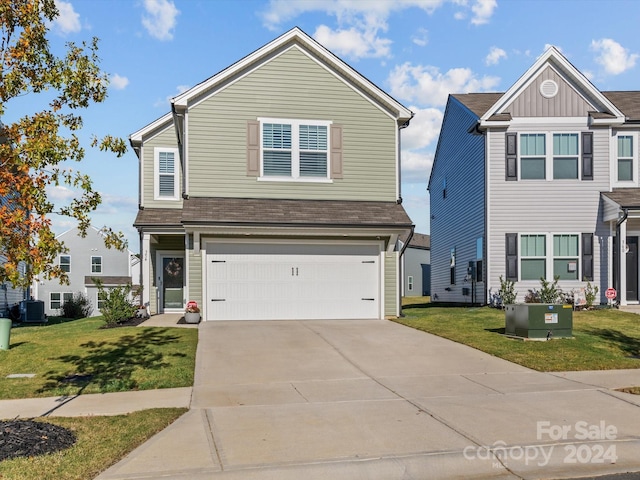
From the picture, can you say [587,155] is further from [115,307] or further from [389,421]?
[389,421]

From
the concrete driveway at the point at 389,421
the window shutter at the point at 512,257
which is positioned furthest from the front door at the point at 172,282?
the window shutter at the point at 512,257

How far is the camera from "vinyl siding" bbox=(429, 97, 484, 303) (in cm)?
2231

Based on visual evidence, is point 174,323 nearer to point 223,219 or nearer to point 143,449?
point 223,219

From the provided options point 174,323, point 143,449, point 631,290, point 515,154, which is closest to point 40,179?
point 143,449

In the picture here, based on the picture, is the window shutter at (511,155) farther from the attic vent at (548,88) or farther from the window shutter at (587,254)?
the window shutter at (587,254)

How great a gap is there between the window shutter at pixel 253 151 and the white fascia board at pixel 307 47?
1.62 metres

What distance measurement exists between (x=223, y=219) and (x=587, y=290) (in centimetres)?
1205

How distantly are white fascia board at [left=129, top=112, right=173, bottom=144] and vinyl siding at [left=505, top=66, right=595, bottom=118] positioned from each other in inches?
468

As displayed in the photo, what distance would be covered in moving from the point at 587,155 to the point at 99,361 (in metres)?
16.5

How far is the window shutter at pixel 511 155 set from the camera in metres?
20.9

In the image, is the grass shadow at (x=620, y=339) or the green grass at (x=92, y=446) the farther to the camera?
the grass shadow at (x=620, y=339)

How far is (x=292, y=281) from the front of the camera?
18.4 m

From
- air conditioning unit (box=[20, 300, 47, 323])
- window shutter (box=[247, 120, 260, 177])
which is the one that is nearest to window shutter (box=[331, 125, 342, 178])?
window shutter (box=[247, 120, 260, 177])

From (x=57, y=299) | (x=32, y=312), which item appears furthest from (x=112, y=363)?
(x=57, y=299)
